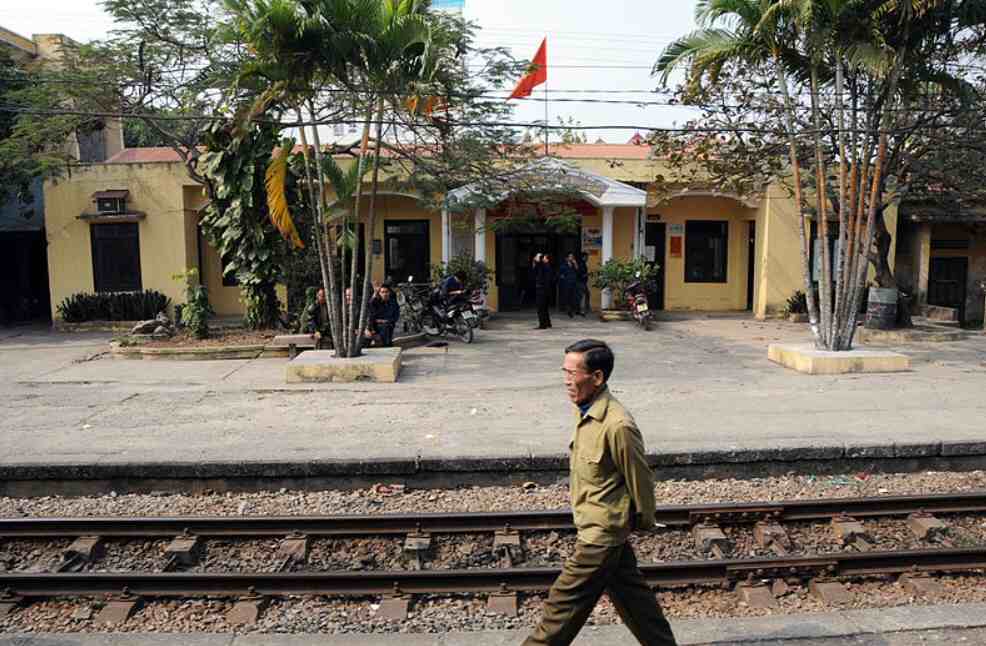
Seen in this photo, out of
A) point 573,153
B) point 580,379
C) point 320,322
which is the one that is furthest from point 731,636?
point 573,153

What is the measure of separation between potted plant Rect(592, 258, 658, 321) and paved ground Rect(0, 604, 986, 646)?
14368 mm

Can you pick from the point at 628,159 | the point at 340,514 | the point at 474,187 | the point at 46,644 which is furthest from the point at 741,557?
the point at 628,159

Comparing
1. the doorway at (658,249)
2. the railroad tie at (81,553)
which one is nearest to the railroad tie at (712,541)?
the railroad tie at (81,553)

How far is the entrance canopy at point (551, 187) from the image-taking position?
1673cm

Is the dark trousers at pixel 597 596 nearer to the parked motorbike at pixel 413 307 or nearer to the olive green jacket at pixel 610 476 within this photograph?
the olive green jacket at pixel 610 476

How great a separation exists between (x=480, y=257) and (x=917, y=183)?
32.9 feet

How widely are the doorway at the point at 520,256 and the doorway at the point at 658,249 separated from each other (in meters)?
2.11

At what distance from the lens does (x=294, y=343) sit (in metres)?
14.7

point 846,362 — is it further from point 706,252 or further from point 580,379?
point 706,252

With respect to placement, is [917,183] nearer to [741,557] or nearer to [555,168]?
[555,168]

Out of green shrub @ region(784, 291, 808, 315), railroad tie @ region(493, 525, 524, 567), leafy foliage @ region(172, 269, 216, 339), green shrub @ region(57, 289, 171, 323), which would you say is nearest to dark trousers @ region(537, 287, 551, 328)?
green shrub @ region(784, 291, 808, 315)

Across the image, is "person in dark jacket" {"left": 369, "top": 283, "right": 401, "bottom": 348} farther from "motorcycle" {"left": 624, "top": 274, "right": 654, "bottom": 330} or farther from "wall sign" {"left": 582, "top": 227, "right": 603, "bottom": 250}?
"wall sign" {"left": 582, "top": 227, "right": 603, "bottom": 250}

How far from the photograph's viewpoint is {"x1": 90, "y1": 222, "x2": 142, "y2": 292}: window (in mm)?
20891

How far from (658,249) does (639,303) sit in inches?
195
